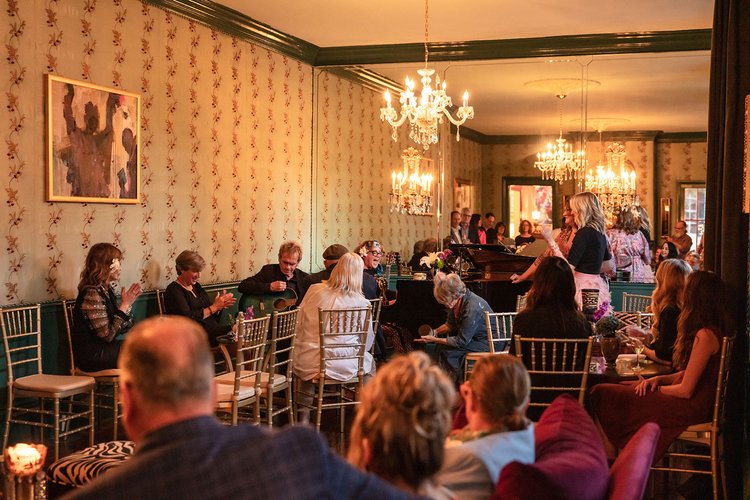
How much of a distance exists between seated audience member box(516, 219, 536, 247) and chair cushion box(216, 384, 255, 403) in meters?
6.69

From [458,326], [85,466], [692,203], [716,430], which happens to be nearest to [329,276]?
[458,326]

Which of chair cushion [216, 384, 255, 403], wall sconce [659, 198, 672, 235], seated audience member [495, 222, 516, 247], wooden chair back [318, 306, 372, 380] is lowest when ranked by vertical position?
chair cushion [216, 384, 255, 403]

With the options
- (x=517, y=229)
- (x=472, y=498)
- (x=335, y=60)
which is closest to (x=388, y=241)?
(x=517, y=229)

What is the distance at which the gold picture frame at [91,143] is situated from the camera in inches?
241

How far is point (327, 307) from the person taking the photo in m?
6.49

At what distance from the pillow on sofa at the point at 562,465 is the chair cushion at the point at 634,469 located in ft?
0.12

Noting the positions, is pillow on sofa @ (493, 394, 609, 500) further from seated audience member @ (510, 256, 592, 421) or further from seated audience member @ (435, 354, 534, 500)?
seated audience member @ (510, 256, 592, 421)

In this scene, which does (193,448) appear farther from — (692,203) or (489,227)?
(692,203)

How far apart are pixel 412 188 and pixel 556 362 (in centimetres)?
662

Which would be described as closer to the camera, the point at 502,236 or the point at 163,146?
the point at 163,146

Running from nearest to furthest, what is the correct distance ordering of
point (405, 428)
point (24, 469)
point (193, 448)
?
point (193, 448) → point (405, 428) → point (24, 469)

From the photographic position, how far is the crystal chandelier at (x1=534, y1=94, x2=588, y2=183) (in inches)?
427

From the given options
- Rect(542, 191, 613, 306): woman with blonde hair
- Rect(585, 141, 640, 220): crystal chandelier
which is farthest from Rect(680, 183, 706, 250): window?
Rect(542, 191, 613, 306): woman with blonde hair

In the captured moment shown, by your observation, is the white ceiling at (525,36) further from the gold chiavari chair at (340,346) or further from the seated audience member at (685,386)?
the seated audience member at (685,386)
